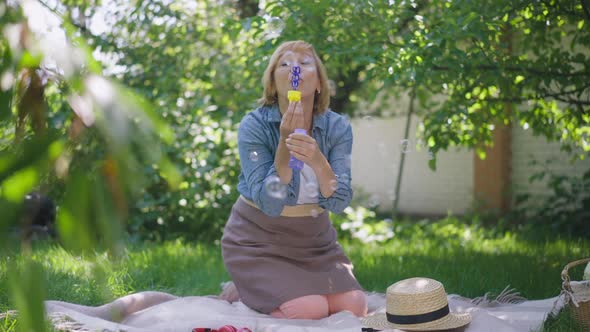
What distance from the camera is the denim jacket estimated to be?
103 inches

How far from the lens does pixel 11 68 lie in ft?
2.21

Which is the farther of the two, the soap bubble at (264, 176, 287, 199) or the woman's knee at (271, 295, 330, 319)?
the woman's knee at (271, 295, 330, 319)

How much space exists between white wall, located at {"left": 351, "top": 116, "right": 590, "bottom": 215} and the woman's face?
4273 millimetres

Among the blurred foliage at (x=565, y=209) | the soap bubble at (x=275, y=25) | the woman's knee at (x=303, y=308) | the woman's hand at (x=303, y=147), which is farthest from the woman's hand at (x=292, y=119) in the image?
the blurred foliage at (x=565, y=209)

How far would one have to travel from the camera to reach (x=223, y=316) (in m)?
2.53

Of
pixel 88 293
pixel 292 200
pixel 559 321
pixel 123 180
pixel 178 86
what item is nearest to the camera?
pixel 123 180

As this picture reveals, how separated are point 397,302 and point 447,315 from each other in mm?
178

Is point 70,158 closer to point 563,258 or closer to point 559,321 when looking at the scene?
point 559,321

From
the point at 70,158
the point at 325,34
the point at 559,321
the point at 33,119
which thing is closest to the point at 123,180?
the point at 70,158

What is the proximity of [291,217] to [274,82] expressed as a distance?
0.55m

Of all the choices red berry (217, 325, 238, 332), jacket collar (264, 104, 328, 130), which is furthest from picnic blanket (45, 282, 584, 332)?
jacket collar (264, 104, 328, 130)

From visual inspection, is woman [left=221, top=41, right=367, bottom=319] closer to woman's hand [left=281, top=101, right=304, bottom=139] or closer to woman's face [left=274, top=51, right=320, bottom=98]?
woman's face [left=274, top=51, right=320, bottom=98]

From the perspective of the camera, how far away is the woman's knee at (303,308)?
2.65m

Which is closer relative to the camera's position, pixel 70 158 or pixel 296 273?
pixel 70 158
